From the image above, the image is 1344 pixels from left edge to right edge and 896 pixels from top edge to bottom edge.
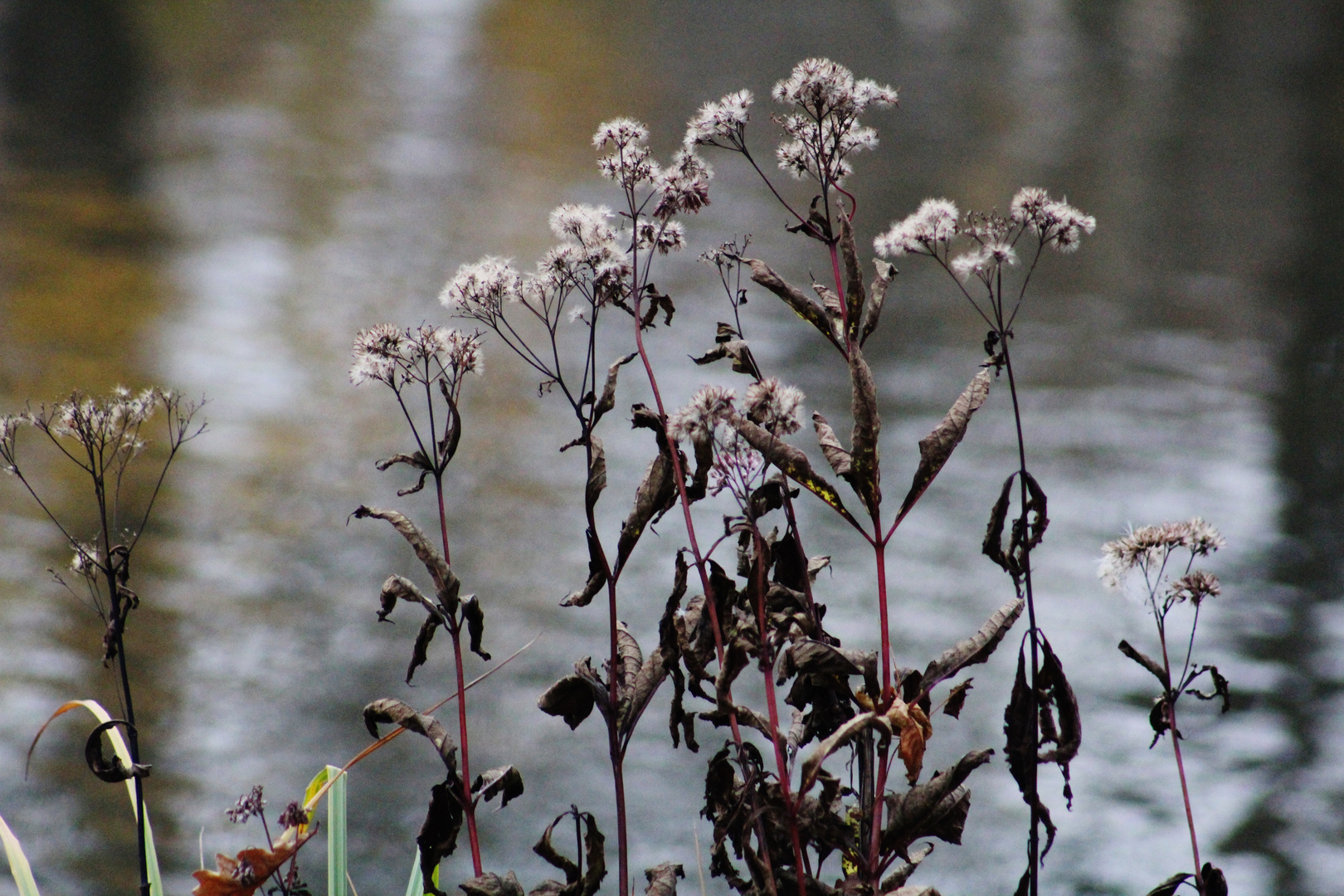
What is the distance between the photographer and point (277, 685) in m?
2.76

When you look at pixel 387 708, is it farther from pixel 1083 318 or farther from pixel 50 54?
pixel 50 54

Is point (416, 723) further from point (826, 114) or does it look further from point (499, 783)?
point (826, 114)

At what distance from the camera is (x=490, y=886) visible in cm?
85

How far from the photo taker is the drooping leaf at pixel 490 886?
0.84 meters

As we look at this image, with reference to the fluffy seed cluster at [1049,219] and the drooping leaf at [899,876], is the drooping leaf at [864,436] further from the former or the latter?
the drooping leaf at [899,876]

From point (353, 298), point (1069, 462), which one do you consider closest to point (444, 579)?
point (1069, 462)

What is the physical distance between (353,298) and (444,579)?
4.34m

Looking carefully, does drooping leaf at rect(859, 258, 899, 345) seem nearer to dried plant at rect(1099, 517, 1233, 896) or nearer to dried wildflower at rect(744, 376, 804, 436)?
dried wildflower at rect(744, 376, 804, 436)

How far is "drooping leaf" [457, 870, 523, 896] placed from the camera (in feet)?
2.75

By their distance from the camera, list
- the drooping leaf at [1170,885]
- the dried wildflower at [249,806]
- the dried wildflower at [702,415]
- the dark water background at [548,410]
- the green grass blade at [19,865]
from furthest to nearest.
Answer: the dark water background at [548,410], the green grass blade at [19,865], the dried wildflower at [249,806], the drooping leaf at [1170,885], the dried wildflower at [702,415]

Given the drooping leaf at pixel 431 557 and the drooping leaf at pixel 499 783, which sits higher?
the drooping leaf at pixel 431 557

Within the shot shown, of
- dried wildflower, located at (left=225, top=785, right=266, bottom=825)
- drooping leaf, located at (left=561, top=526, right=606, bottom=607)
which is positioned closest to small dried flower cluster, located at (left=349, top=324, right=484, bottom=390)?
drooping leaf, located at (left=561, top=526, right=606, bottom=607)

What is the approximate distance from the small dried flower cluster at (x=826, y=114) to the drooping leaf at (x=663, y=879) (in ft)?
1.75

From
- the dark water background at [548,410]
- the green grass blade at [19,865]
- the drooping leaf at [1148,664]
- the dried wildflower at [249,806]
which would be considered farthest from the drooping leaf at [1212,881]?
the dark water background at [548,410]
